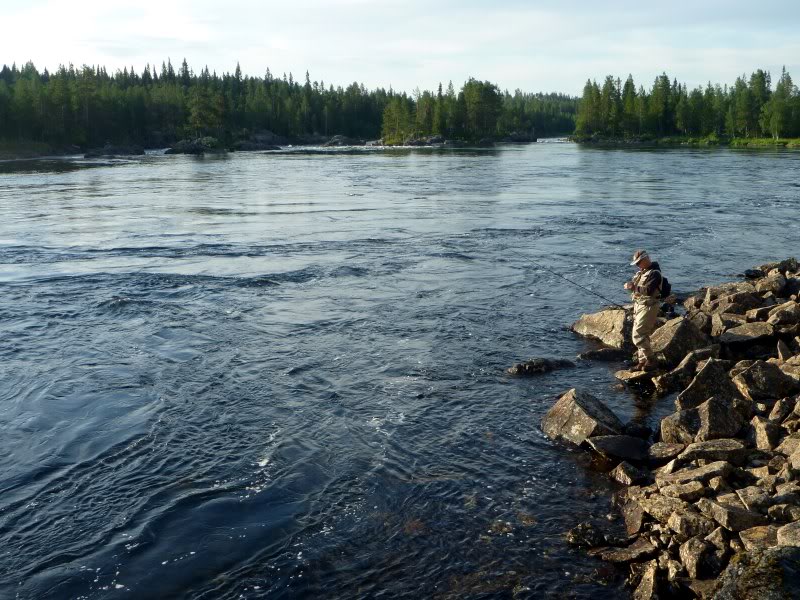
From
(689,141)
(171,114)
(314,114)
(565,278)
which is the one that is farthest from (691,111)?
(565,278)

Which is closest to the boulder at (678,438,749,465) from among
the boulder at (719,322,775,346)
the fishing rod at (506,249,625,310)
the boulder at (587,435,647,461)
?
the boulder at (587,435,647,461)

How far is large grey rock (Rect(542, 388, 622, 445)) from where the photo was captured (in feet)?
38.2

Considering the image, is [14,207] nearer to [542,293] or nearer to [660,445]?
[542,293]

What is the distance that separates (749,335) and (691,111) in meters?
163

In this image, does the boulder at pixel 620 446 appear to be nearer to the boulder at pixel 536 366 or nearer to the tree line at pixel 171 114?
the boulder at pixel 536 366

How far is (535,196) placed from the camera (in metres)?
48.4

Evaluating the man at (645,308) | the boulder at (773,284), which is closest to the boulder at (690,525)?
the man at (645,308)

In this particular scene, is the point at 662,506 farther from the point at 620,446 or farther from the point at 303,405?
the point at 303,405

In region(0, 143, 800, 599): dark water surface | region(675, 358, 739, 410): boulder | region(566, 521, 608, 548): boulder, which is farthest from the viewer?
region(675, 358, 739, 410): boulder

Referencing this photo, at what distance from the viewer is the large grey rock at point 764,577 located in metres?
6.73

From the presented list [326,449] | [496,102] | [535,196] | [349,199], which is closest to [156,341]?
[326,449]

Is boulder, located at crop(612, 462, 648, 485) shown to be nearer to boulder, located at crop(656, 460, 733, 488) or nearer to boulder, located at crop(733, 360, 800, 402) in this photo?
boulder, located at crop(656, 460, 733, 488)

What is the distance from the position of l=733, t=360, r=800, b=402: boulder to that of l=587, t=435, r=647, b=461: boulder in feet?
7.76

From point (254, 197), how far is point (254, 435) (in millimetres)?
38330
